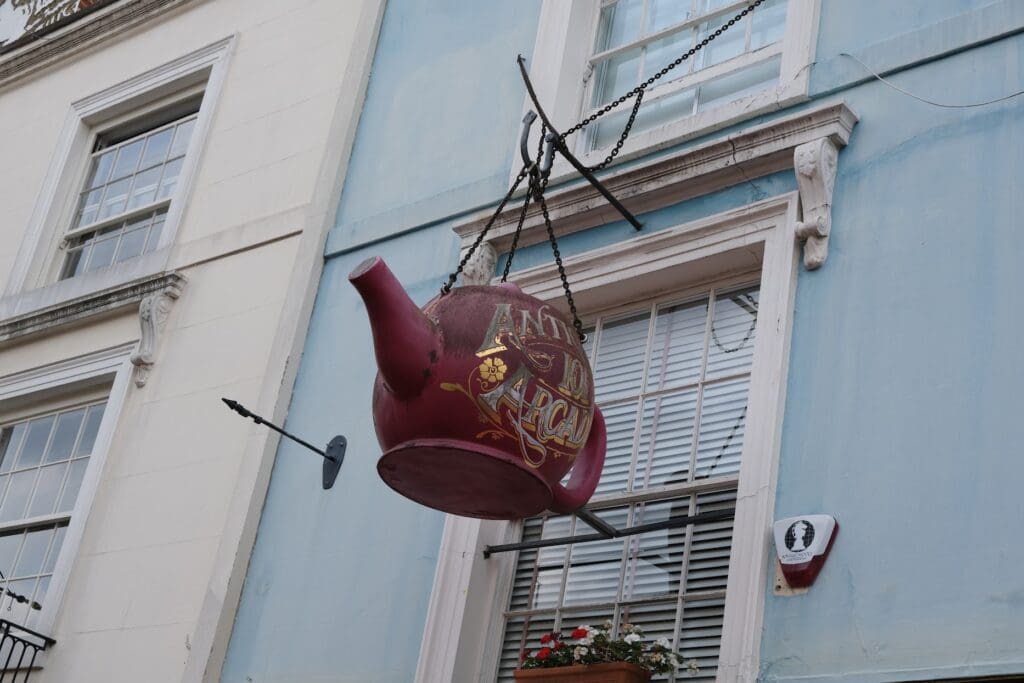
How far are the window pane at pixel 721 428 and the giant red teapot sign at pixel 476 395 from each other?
42.9 inches

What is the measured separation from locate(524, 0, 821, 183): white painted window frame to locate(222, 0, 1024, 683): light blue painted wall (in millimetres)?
109

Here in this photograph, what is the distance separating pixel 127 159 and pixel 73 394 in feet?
6.55

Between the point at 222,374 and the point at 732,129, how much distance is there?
123 inches

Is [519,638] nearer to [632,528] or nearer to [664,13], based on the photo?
[632,528]

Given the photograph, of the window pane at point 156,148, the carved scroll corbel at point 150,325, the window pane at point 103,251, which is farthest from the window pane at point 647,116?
the window pane at point 103,251

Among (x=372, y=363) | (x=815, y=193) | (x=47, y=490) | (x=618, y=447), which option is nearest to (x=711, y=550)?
(x=618, y=447)

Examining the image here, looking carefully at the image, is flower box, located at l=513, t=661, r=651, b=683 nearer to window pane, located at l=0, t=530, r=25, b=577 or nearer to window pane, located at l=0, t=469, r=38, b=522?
window pane, located at l=0, t=530, r=25, b=577

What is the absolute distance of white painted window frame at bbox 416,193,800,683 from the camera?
5.92 meters

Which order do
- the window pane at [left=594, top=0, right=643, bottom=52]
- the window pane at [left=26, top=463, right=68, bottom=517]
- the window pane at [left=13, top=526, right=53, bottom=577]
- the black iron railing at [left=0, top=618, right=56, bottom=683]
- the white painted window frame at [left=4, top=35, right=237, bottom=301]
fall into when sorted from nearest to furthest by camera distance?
the black iron railing at [left=0, top=618, right=56, bottom=683] < the window pane at [left=594, top=0, right=643, bottom=52] < the window pane at [left=13, top=526, right=53, bottom=577] < the window pane at [left=26, top=463, right=68, bottom=517] < the white painted window frame at [left=4, top=35, right=237, bottom=301]

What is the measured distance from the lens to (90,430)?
9.38 m

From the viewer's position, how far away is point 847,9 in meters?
7.17

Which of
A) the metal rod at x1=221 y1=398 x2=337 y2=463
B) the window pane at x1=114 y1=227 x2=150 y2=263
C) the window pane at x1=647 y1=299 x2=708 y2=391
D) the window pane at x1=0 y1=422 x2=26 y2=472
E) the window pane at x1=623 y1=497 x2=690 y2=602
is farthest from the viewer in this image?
the window pane at x1=114 y1=227 x2=150 y2=263

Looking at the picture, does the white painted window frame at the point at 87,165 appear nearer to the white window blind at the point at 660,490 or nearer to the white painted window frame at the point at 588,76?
the white painted window frame at the point at 588,76

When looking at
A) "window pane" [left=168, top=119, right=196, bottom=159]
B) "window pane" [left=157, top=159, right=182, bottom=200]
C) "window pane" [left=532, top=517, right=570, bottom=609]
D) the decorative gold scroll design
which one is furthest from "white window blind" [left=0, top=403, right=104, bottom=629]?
the decorative gold scroll design
